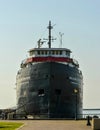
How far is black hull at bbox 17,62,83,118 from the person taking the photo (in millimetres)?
49281

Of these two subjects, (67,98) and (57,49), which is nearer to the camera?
(67,98)

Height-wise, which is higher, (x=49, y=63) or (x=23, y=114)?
(x=49, y=63)

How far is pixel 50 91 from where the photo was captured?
49.6m

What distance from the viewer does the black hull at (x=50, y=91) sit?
49.3 metres

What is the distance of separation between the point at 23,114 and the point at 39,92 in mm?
3305

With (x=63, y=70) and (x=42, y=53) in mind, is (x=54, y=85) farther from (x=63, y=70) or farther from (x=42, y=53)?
(x=42, y=53)

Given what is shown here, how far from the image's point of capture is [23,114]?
50688 millimetres

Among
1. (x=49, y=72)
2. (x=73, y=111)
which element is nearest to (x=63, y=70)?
(x=49, y=72)

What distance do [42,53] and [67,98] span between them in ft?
27.8

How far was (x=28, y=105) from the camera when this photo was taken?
51062mm

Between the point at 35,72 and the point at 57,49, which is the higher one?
the point at 57,49

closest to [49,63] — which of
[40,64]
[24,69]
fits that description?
[40,64]

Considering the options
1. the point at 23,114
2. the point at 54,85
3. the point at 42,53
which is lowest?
the point at 23,114

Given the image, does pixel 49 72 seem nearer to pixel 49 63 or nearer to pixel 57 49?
pixel 49 63
